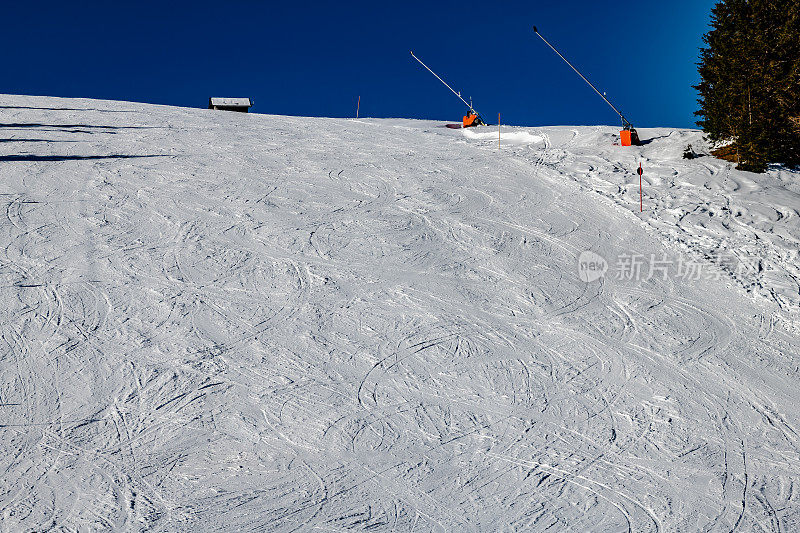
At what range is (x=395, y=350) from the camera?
7688 millimetres

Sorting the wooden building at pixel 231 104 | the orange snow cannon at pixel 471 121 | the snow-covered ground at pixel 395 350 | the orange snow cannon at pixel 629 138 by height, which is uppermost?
the wooden building at pixel 231 104

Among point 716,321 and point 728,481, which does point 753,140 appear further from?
point 728,481

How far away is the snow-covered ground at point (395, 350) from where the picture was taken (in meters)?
5.64

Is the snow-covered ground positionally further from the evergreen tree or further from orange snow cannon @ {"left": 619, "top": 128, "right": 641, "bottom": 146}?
orange snow cannon @ {"left": 619, "top": 128, "right": 641, "bottom": 146}

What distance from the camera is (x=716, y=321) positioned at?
29.2 feet

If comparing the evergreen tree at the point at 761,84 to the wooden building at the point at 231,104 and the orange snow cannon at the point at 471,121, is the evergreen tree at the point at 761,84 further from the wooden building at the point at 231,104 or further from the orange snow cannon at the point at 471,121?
the wooden building at the point at 231,104

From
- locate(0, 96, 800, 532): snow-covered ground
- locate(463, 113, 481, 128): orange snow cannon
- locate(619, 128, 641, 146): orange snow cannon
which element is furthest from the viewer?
locate(463, 113, 481, 128): orange snow cannon

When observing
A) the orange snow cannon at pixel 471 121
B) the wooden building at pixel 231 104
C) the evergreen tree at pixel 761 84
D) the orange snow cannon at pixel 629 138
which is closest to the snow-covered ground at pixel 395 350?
the evergreen tree at pixel 761 84

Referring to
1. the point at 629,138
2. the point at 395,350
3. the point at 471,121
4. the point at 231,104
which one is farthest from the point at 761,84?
the point at 231,104

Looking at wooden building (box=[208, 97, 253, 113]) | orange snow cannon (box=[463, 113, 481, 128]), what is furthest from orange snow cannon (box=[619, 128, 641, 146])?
wooden building (box=[208, 97, 253, 113])

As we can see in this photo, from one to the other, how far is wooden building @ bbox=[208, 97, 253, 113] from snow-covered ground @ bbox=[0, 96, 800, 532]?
52.1 ft

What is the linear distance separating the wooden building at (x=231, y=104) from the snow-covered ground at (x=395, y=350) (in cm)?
1587

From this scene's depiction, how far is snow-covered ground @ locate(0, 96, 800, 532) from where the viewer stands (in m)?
5.64

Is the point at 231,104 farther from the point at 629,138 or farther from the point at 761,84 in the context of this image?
the point at 761,84
